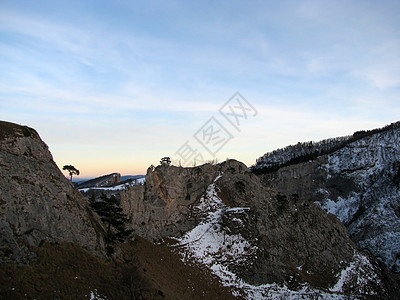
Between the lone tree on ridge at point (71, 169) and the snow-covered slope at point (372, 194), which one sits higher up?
the snow-covered slope at point (372, 194)

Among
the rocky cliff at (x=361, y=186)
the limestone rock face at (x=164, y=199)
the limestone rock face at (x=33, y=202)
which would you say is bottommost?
the limestone rock face at (x=33, y=202)

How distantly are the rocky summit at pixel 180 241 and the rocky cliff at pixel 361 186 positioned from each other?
2.60 feet

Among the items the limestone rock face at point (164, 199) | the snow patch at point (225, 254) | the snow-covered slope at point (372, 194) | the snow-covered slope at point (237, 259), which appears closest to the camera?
the snow patch at point (225, 254)

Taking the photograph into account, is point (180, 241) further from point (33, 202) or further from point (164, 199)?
point (33, 202)

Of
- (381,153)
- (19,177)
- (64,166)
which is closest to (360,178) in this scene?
(381,153)

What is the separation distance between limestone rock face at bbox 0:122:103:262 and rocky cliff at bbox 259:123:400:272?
69796mm

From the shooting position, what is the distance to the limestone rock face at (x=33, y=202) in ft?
74.0

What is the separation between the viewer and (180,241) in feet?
144

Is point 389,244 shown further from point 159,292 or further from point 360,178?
point 159,292

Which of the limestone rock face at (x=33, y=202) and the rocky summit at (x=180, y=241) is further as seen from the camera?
the rocky summit at (x=180, y=241)

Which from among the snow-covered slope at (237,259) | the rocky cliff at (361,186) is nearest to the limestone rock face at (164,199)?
the snow-covered slope at (237,259)

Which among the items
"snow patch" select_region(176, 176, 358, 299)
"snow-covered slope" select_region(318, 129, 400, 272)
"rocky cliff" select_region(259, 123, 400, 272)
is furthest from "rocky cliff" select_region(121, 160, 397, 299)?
"rocky cliff" select_region(259, 123, 400, 272)

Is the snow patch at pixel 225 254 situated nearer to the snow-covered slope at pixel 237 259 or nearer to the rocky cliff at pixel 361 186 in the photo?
Answer: the snow-covered slope at pixel 237 259

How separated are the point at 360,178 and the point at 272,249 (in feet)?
229
